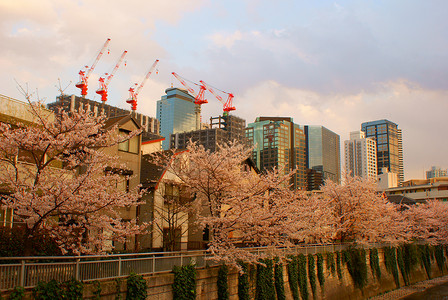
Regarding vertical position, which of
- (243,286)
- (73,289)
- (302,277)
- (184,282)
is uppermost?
(73,289)

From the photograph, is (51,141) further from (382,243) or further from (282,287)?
(382,243)

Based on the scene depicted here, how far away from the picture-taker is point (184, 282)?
17.8 metres

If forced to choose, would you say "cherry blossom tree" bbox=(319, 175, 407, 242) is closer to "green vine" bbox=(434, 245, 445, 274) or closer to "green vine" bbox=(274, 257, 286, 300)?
"green vine" bbox=(274, 257, 286, 300)

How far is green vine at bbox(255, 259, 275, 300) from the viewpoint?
914 inches

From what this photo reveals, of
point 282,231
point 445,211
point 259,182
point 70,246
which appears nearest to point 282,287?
point 282,231

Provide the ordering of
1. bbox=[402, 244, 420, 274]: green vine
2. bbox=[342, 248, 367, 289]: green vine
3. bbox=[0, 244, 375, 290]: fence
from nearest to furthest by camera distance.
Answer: bbox=[0, 244, 375, 290]: fence → bbox=[342, 248, 367, 289]: green vine → bbox=[402, 244, 420, 274]: green vine

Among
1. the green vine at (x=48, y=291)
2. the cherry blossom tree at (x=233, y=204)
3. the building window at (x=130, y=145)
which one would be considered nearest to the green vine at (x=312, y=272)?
the cherry blossom tree at (x=233, y=204)

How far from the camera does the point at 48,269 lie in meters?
12.9

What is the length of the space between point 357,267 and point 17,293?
31.6 meters

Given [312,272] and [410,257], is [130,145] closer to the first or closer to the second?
[312,272]

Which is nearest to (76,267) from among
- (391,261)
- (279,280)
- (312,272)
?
(279,280)

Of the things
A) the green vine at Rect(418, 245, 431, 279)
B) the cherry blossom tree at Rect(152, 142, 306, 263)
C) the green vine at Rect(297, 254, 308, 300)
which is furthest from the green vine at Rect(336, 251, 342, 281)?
the green vine at Rect(418, 245, 431, 279)

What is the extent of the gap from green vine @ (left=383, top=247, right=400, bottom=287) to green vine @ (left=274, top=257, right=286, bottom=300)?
23206mm

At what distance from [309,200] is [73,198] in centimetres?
2248
